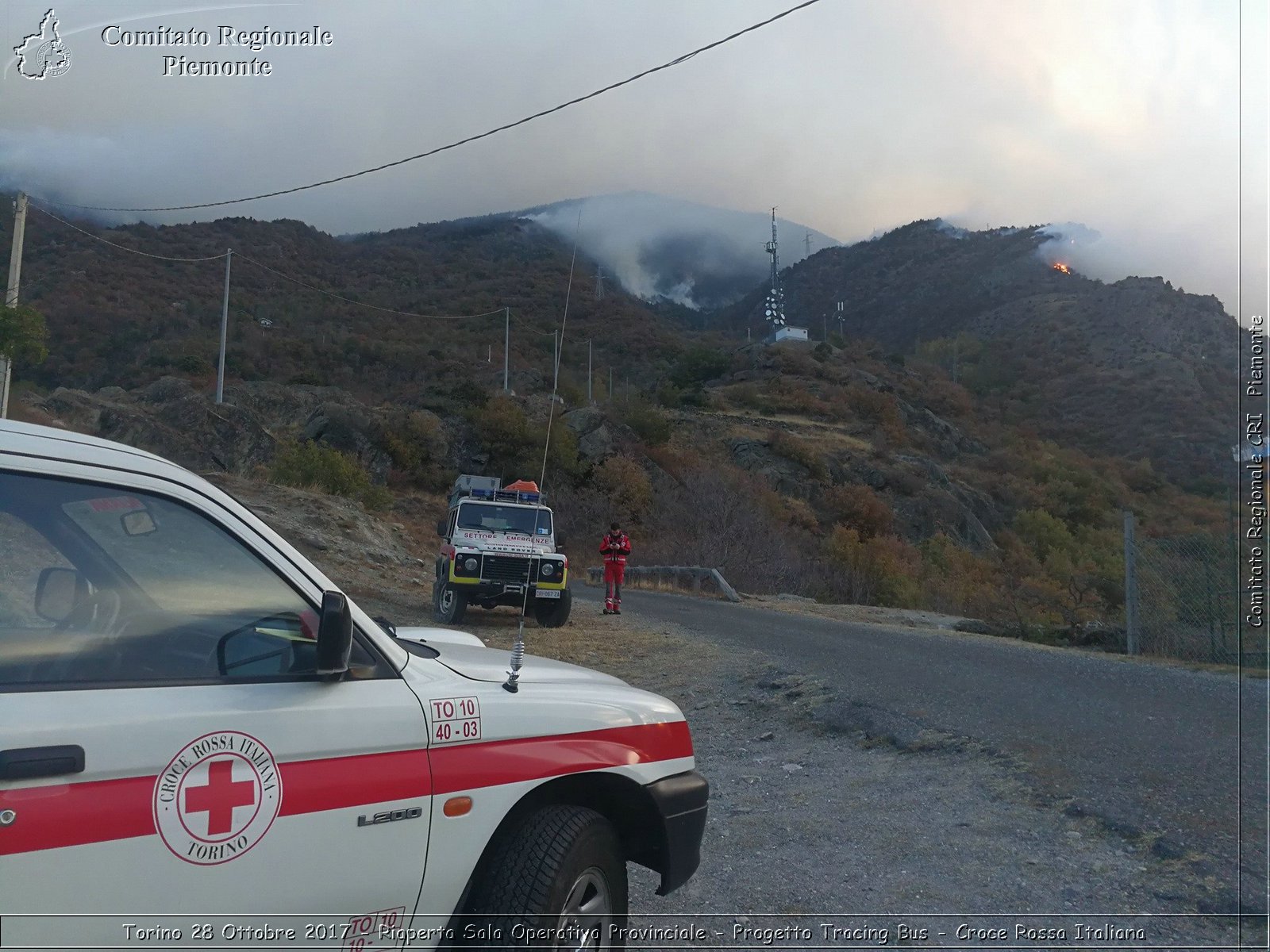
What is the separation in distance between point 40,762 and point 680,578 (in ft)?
81.6

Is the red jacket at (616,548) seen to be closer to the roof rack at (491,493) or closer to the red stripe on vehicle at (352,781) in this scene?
the roof rack at (491,493)

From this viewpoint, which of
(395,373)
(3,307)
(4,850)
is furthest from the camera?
(395,373)

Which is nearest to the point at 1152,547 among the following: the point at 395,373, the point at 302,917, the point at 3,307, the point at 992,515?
the point at 302,917

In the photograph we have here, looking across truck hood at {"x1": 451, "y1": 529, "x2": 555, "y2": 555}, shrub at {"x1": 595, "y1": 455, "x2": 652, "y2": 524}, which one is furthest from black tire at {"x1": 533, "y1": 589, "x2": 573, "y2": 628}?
shrub at {"x1": 595, "y1": 455, "x2": 652, "y2": 524}

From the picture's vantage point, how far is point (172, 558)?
2.65 meters

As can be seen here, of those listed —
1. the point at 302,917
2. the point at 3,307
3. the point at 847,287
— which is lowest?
the point at 302,917

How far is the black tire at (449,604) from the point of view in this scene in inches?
593

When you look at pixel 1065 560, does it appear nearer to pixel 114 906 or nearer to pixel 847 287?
pixel 114 906

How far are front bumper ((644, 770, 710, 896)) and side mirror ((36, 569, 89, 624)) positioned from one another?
75.9 inches

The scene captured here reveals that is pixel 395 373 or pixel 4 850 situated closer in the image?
pixel 4 850

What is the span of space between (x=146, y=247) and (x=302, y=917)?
267ft

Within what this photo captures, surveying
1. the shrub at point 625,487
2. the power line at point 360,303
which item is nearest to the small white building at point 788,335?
the power line at point 360,303

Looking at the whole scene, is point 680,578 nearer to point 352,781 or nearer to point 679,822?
point 679,822

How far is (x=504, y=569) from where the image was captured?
14984mm
